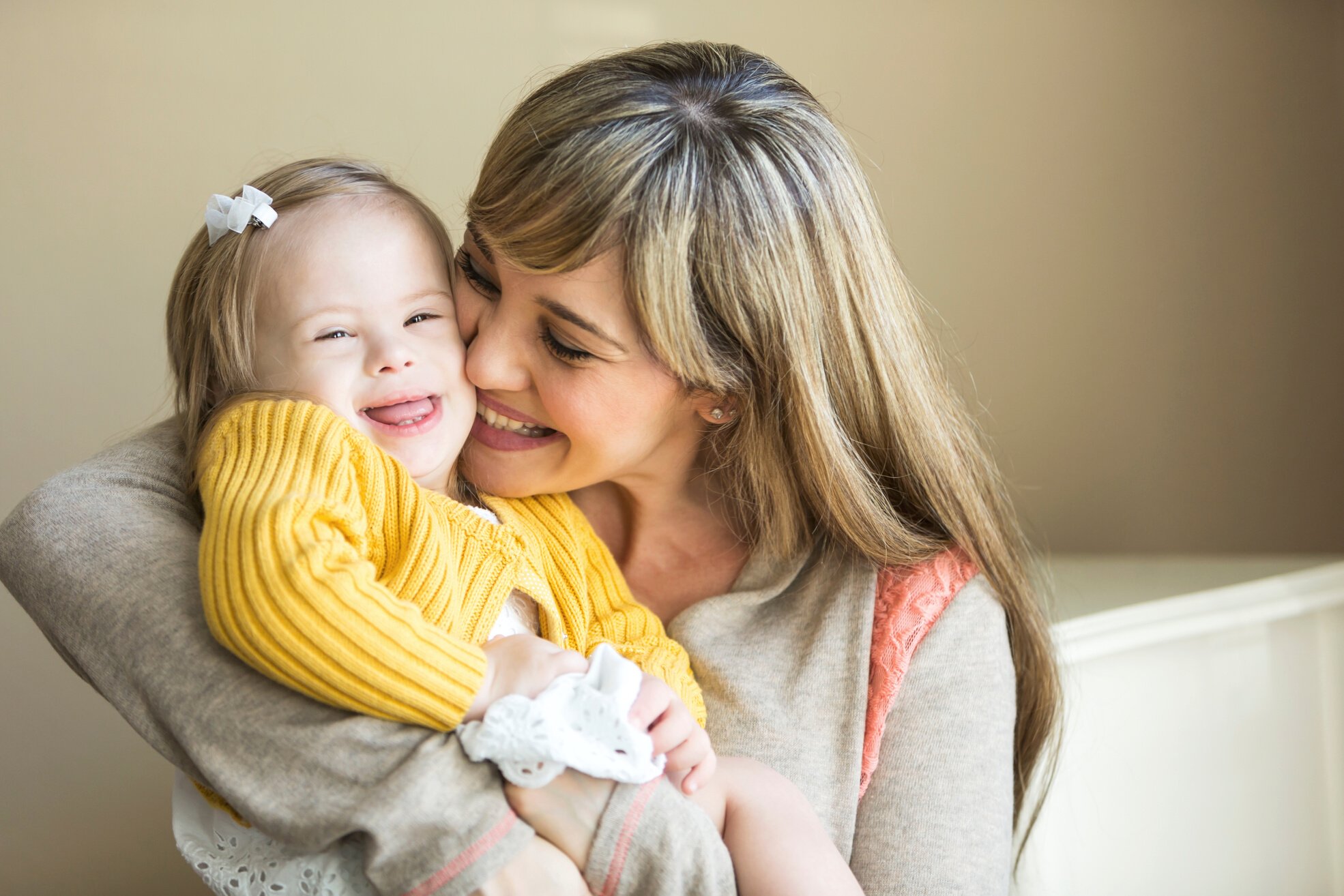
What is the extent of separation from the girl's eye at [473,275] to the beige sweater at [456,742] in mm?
446

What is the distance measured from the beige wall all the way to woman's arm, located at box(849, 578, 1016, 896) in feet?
4.65

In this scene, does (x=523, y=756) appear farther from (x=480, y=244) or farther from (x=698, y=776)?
(x=480, y=244)

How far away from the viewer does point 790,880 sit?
3.82 ft

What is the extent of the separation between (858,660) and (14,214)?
6.13ft

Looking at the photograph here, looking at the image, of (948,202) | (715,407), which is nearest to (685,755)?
(715,407)

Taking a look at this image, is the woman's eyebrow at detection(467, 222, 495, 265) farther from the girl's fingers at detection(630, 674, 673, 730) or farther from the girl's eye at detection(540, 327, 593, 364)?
the girl's fingers at detection(630, 674, 673, 730)

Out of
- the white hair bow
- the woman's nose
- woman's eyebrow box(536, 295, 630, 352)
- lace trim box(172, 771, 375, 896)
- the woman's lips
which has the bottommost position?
lace trim box(172, 771, 375, 896)

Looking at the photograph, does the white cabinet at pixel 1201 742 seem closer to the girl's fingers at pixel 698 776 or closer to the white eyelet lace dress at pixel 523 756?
the girl's fingers at pixel 698 776

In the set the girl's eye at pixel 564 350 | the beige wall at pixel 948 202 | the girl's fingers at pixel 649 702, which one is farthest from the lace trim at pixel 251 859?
the beige wall at pixel 948 202

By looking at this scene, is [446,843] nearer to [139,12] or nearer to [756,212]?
[756,212]

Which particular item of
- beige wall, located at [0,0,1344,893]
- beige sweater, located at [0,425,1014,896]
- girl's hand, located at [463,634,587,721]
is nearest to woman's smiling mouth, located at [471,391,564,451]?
→ beige sweater, located at [0,425,1014,896]

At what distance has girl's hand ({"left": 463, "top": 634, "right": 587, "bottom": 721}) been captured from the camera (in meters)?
1.10

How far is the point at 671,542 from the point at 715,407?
10.6 inches

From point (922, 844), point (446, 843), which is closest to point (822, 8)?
point (922, 844)
